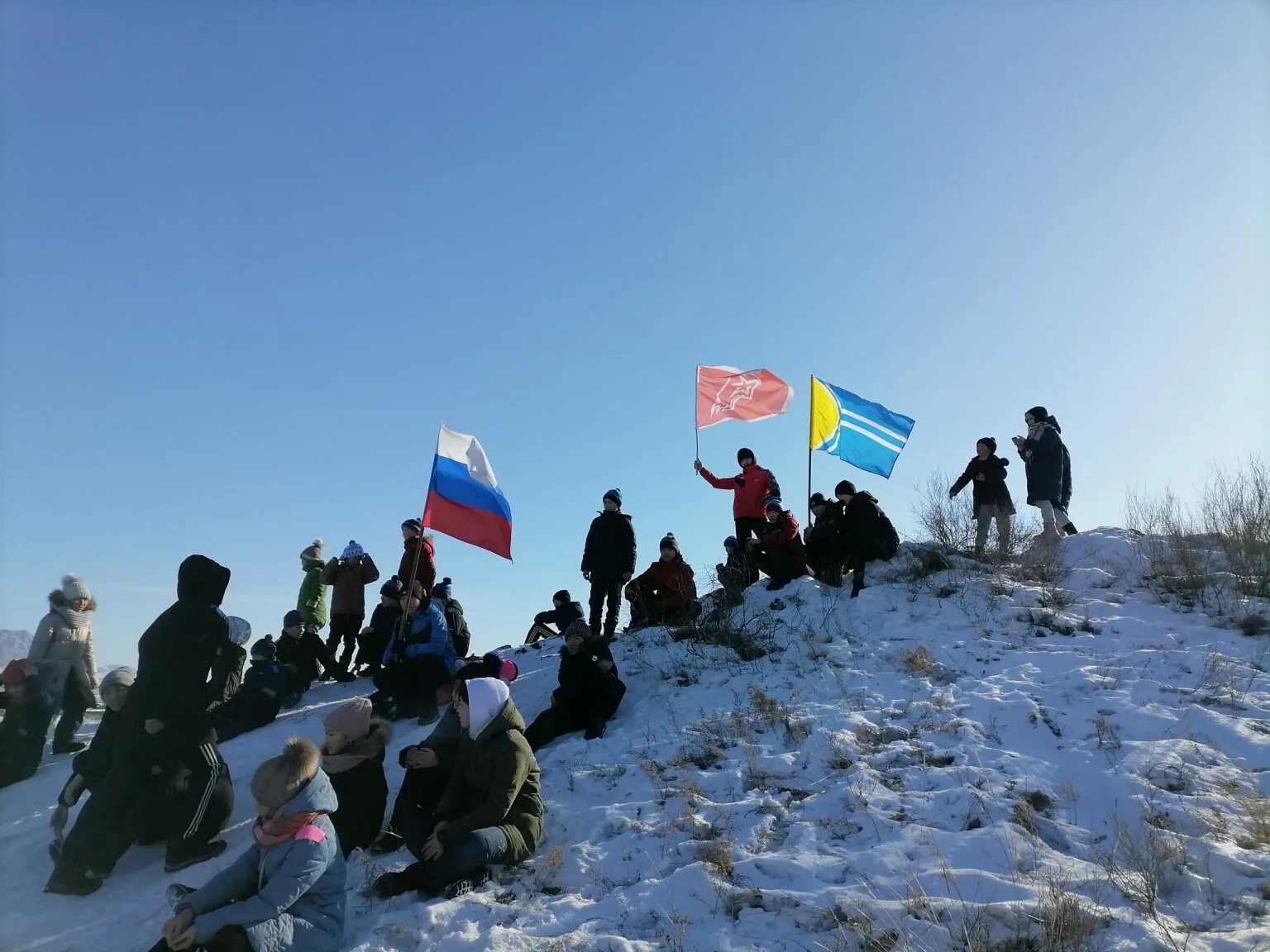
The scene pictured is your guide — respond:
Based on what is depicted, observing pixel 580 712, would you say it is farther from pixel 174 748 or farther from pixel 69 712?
pixel 69 712

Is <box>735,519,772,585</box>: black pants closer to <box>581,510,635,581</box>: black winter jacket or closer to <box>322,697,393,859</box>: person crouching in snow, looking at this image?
<box>581,510,635,581</box>: black winter jacket

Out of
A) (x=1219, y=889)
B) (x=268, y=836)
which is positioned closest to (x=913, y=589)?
(x=1219, y=889)

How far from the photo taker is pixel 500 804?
5.58 meters

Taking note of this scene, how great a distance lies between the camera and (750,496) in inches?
464

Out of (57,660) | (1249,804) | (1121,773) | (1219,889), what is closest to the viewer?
(1219,889)

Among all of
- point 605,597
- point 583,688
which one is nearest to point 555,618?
point 605,597

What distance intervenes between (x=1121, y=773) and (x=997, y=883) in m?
2.01

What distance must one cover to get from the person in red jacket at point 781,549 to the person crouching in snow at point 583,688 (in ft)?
12.1

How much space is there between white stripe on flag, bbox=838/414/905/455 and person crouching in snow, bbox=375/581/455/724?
7.47m

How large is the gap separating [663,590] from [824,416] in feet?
14.1

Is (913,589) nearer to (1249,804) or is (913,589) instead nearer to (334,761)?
(1249,804)

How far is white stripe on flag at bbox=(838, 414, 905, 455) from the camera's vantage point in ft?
42.6

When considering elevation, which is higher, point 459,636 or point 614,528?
point 614,528

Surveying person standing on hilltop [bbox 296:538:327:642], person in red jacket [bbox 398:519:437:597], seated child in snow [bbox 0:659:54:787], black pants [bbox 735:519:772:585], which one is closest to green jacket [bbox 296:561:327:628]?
person standing on hilltop [bbox 296:538:327:642]
